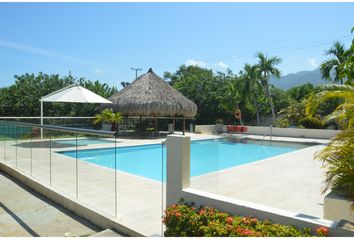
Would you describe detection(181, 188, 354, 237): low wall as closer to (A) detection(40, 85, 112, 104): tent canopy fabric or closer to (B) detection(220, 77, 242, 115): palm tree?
(A) detection(40, 85, 112, 104): tent canopy fabric

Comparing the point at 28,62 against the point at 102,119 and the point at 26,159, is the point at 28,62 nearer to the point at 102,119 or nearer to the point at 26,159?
the point at 102,119

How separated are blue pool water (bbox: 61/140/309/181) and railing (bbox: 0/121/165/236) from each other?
26 millimetres

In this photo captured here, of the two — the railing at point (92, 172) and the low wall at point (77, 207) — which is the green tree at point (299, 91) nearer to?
the railing at point (92, 172)

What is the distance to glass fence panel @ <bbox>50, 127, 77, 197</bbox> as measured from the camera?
20.3 ft

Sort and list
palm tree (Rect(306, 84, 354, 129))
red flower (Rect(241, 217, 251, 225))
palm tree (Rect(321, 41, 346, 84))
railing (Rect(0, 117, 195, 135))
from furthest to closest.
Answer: palm tree (Rect(321, 41, 346, 84)), railing (Rect(0, 117, 195, 135)), palm tree (Rect(306, 84, 354, 129)), red flower (Rect(241, 217, 251, 225))

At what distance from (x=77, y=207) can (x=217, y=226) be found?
3.18 metres

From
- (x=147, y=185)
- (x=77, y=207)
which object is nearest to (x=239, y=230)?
(x=77, y=207)

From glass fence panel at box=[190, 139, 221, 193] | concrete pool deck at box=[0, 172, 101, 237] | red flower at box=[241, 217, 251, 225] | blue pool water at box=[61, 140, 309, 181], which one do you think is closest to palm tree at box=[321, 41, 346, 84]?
blue pool water at box=[61, 140, 309, 181]

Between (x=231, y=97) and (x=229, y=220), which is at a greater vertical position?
(x=231, y=97)

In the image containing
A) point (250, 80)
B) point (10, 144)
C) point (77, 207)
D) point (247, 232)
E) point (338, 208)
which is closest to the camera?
point (247, 232)

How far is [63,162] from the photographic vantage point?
265 inches

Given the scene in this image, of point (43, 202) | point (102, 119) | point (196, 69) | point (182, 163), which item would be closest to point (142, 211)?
point (182, 163)

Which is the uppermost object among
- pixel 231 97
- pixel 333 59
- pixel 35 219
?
pixel 333 59

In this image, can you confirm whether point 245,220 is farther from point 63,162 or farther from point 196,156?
point 63,162
